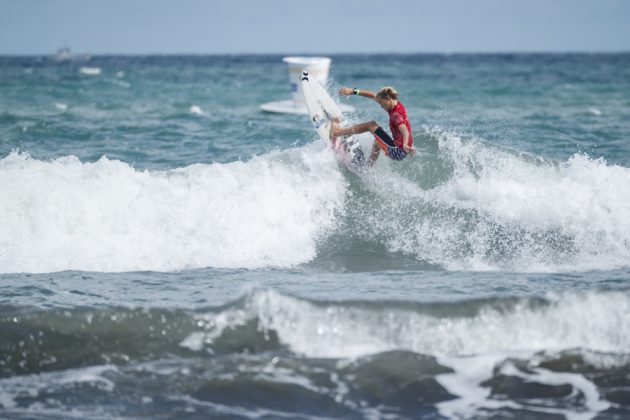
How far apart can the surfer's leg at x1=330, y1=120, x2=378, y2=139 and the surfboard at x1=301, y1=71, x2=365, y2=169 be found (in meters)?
0.09

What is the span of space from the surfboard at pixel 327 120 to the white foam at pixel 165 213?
0.21 metres

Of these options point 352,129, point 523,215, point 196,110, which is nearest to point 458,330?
point 523,215

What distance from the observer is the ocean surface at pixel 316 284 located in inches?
242

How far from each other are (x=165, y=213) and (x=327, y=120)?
9.89 ft

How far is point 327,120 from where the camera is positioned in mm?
11984

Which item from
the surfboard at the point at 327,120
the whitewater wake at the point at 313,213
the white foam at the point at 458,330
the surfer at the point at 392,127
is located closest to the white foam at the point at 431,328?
the white foam at the point at 458,330

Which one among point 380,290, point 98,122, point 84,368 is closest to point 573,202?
point 380,290

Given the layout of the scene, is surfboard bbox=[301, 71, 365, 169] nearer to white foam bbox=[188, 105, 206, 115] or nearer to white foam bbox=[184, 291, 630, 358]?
white foam bbox=[184, 291, 630, 358]

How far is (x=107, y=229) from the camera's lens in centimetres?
998

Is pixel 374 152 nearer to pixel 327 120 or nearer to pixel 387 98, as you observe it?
pixel 327 120

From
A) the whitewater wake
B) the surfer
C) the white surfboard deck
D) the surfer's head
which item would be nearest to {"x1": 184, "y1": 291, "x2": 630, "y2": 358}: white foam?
the whitewater wake

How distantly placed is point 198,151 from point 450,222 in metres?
6.73

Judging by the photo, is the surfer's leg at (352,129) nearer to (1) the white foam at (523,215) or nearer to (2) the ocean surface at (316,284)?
(2) the ocean surface at (316,284)

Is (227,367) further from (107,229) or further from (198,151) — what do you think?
(198,151)
